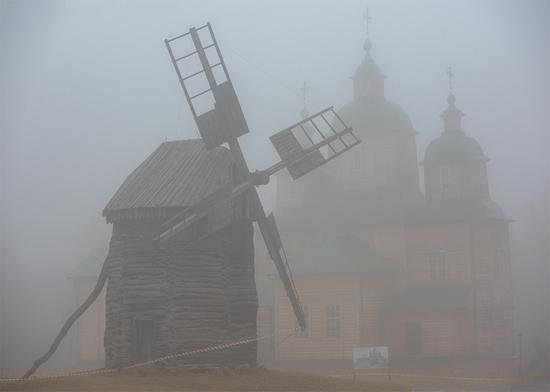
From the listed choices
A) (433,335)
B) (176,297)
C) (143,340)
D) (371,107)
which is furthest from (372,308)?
(176,297)

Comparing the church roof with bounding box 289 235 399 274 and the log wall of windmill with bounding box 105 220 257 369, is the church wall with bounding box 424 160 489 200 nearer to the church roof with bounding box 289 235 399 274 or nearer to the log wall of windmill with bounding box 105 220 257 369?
the church roof with bounding box 289 235 399 274

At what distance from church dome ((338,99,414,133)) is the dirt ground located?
31480mm

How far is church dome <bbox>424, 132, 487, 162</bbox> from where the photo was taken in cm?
4875

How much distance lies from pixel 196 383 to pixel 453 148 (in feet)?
100

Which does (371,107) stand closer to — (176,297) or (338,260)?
(338,260)

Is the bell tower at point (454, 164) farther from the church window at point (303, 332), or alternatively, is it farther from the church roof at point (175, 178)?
the church roof at point (175, 178)

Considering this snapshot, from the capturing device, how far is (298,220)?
52.9m

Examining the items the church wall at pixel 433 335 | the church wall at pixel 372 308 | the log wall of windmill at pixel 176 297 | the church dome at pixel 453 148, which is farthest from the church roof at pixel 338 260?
the log wall of windmill at pixel 176 297

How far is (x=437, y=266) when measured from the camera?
4812cm

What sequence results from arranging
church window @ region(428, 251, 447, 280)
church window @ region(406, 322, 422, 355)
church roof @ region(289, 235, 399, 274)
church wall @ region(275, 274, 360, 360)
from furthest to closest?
church window @ region(428, 251, 447, 280)
church roof @ region(289, 235, 399, 274)
church window @ region(406, 322, 422, 355)
church wall @ region(275, 274, 360, 360)

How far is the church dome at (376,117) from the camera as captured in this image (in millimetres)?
53156

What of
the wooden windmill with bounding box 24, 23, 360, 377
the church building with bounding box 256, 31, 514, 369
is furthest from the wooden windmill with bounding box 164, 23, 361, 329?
the church building with bounding box 256, 31, 514, 369

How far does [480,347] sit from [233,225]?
23368mm

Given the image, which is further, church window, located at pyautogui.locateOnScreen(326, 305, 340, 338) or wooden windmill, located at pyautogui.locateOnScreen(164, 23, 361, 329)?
church window, located at pyautogui.locateOnScreen(326, 305, 340, 338)
